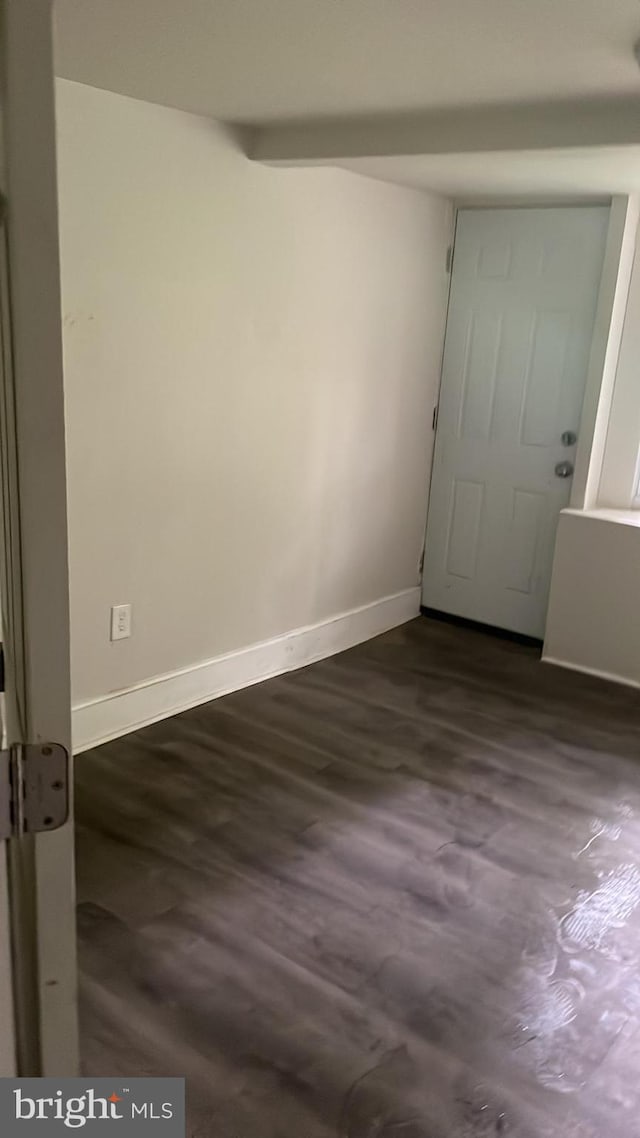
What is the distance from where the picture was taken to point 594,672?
13.6 feet

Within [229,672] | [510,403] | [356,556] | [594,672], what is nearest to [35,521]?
[229,672]

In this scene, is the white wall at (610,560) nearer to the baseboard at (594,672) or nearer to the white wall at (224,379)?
the baseboard at (594,672)

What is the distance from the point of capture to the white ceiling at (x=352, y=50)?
1.85 metres

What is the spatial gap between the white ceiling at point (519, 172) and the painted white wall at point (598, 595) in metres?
1.38

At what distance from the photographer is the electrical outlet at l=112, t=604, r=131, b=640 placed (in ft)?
10.6

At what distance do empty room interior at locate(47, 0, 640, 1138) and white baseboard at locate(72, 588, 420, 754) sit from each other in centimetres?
2

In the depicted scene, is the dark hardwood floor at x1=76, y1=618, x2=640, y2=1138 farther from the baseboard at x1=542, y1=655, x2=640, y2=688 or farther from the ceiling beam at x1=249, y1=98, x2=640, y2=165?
the ceiling beam at x1=249, y1=98, x2=640, y2=165

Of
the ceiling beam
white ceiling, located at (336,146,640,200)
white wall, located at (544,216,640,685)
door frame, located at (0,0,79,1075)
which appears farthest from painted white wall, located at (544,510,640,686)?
door frame, located at (0,0,79,1075)

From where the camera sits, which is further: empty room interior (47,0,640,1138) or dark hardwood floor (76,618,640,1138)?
empty room interior (47,0,640,1138)

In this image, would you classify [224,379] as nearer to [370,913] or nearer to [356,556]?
[356,556]

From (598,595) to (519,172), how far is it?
1.82 m

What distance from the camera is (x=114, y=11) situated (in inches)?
77.8

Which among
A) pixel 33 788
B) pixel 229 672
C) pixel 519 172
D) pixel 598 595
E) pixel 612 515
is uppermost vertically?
pixel 519 172

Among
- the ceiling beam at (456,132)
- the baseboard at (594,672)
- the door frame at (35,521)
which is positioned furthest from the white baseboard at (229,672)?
the door frame at (35,521)
